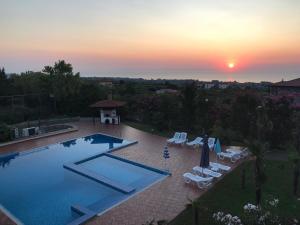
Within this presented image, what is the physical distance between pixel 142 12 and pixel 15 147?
1134 cm

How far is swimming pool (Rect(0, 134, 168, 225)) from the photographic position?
9461 millimetres

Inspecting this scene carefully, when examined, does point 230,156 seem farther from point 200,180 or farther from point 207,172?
point 200,180

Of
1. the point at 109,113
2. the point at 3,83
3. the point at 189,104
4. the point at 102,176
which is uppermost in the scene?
the point at 3,83

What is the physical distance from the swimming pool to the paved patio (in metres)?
0.52

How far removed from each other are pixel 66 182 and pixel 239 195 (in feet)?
22.7

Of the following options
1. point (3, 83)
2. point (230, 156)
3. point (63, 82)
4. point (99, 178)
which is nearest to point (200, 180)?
point (230, 156)

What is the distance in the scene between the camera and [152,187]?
10.9 m

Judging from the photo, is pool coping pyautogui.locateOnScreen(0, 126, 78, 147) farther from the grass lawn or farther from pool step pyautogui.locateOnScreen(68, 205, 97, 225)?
the grass lawn

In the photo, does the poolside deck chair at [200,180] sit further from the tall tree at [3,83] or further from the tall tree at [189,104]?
the tall tree at [3,83]

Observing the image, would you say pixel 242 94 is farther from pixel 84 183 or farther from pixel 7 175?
Answer: pixel 7 175

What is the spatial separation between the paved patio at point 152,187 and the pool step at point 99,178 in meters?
0.79

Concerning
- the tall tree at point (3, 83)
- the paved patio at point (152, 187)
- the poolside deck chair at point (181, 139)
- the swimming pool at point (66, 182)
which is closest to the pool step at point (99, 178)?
the swimming pool at point (66, 182)

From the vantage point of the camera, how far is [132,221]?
838cm

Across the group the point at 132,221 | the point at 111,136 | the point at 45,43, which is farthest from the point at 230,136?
the point at 45,43
